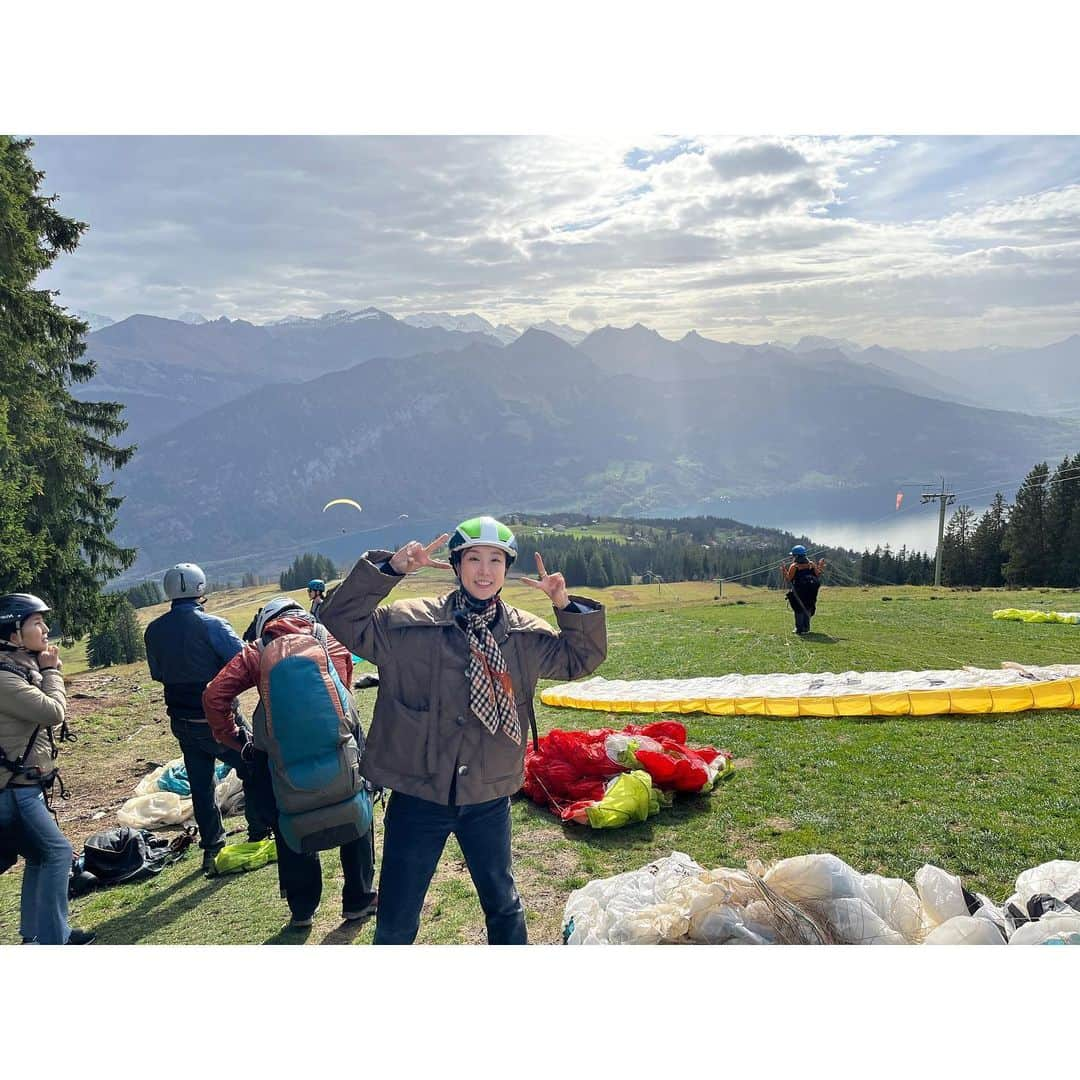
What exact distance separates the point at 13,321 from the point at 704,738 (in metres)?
14.3

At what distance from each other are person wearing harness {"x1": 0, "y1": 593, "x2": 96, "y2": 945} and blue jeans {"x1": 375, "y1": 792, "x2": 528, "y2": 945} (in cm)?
251

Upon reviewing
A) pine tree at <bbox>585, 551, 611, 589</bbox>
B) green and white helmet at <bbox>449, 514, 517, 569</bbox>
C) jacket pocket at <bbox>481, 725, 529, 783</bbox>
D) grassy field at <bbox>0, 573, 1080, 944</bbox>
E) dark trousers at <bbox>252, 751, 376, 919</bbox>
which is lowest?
pine tree at <bbox>585, 551, 611, 589</bbox>

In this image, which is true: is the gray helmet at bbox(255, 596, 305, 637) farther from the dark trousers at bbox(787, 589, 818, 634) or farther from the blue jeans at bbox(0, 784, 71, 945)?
the dark trousers at bbox(787, 589, 818, 634)

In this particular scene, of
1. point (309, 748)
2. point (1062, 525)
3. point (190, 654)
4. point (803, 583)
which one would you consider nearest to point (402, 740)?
point (309, 748)

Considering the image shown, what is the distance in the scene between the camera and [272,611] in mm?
5027

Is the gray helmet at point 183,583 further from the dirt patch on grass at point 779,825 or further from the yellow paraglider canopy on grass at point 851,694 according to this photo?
the yellow paraglider canopy on grass at point 851,694

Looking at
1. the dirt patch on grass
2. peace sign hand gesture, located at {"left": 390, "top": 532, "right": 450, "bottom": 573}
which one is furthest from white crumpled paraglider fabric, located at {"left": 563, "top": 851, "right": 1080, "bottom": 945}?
peace sign hand gesture, located at {"left": 390, "top": 532, "right": 450, "bottom": 573}

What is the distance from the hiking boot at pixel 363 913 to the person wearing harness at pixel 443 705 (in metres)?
1.37

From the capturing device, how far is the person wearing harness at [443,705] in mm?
3836

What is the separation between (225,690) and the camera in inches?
208

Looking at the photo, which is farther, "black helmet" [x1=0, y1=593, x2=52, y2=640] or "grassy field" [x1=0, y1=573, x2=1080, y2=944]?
"grassy field" [x1=0, y1=573, x2=1080, y2=944]

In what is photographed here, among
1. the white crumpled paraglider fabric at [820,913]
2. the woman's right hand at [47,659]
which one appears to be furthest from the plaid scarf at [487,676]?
the woman's right hand at [47,659]

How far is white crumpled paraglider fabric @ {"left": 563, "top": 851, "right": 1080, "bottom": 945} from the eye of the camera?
417 centimetres

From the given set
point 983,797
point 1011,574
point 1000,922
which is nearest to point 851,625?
point 983,797
